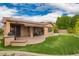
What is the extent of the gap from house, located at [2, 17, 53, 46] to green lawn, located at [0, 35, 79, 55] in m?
0.05

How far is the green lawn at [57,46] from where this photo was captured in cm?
143

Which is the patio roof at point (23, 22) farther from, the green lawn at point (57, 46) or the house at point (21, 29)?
the green lawn at point (57, 46)

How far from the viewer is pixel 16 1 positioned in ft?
4.71

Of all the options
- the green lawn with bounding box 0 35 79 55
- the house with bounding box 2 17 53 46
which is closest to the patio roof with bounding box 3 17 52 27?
the house with bounding box 2 17 53 46

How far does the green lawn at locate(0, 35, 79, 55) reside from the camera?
1.43m

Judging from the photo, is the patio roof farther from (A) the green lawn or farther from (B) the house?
(A) the green lawn

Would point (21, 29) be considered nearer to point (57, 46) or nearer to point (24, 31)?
point (24, 31)

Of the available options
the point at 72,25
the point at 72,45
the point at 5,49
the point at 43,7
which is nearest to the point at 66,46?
the point at 72,45

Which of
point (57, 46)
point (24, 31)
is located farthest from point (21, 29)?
point (57, 46)

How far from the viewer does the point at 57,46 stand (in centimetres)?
144

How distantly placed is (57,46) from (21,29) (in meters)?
0.28

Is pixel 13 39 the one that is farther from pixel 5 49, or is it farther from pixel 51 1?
pixel 51 1

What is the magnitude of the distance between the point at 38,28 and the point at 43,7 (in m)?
0.15

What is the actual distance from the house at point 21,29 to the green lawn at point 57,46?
49mm
